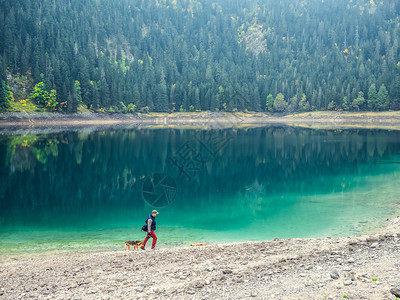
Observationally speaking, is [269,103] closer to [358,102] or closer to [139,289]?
[358,102]

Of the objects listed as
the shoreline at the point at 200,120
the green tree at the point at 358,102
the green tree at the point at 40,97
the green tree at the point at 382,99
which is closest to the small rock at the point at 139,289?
the shoreline at the point at 200,120

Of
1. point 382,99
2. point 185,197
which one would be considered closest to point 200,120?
point 382,99

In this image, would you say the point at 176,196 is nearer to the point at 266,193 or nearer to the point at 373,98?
the point at 266,193

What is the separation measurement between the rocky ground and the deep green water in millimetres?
3260

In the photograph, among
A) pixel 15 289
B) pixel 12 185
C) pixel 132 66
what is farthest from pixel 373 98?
pixel 15 289

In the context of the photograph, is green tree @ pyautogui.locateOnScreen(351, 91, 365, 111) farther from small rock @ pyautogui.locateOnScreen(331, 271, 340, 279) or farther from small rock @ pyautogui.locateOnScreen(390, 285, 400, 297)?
small rock @ pyautogui.locateOnScreen(390, 285, 400, 297)

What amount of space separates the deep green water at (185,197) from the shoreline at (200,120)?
48.7 metres

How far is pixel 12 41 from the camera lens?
106 meters

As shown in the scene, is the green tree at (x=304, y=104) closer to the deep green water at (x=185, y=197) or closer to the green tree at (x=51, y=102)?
the green tree at (x=51, y=102)

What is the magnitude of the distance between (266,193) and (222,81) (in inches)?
5058

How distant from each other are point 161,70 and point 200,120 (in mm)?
40486

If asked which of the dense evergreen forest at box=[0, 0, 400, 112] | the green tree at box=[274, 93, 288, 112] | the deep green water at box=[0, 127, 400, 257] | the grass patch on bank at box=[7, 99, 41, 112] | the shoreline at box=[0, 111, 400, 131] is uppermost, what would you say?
the dense evergreen forest at box=[0, 0, 400, 112]

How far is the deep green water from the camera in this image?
15.7 m

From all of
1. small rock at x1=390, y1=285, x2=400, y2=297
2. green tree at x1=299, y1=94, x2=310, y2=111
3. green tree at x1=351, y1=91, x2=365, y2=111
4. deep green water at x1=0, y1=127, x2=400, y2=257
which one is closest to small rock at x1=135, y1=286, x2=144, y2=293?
small rock at x1=390, y1=285, x2=400, y2=297
